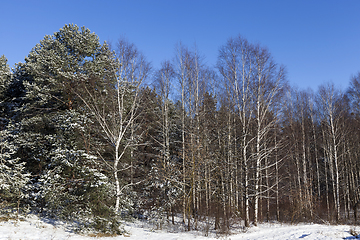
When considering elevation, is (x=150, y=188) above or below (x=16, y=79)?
below

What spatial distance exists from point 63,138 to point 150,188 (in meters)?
7.25

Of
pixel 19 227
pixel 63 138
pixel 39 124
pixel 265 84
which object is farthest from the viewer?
pixel 265 84

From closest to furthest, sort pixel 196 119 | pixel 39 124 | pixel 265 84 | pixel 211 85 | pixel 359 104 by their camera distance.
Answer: pixel 39 124
pixel 265 84
pixel 196 119
pixel 211 85
pixel 359 104

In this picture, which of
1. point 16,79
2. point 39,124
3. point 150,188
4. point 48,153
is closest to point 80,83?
point 39,124

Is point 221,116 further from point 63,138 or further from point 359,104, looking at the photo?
point 359,104

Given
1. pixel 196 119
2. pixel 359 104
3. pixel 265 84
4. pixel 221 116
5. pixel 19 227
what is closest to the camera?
pixel 19 227

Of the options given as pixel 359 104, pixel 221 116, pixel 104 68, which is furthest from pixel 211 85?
pixel 359 104

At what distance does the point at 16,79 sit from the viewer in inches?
655

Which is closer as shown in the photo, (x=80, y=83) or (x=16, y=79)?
(x=80, y=83)

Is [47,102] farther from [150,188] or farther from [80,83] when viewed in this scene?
[150,188]

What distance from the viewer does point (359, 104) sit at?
22.4 metres

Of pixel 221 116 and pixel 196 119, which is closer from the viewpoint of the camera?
pixel 196 119

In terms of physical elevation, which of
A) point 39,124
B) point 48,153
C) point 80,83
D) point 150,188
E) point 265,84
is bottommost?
point 150,188

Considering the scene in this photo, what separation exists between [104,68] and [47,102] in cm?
392
